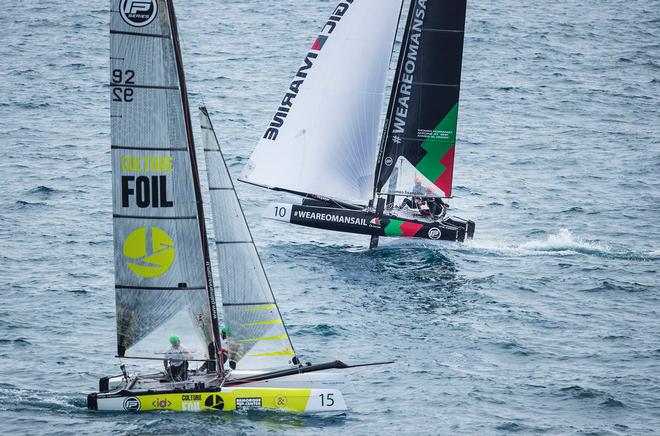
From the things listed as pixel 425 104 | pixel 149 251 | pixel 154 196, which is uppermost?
pixel 425 104

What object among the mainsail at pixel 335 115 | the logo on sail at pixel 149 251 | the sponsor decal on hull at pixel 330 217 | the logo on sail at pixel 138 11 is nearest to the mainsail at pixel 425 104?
the mainsail at pixel 335 115

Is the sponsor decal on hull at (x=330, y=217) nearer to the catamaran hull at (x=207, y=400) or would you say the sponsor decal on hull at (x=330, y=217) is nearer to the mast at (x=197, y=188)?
the mast at (x=197, y=188)

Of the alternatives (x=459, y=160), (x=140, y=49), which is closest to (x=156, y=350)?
(x=140, y=49)

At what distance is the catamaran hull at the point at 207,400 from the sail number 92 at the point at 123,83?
752 cm

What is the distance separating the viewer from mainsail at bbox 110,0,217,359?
2703 centimetres

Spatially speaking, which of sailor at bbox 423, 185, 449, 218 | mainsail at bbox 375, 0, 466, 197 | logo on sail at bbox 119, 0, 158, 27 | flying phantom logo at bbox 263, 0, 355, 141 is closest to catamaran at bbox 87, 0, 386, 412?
logo on sail at bbox 119, 0, 158, 27

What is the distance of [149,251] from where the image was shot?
28.9 metres

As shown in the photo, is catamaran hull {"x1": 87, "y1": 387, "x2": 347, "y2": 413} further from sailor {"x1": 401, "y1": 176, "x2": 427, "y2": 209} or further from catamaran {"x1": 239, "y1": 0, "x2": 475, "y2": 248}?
sailor {"x1": 401, "y1": 176, "x2": 427, "y2": 209}

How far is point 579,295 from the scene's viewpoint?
41.2 metres

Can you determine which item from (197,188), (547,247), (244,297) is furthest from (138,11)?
(547,247)

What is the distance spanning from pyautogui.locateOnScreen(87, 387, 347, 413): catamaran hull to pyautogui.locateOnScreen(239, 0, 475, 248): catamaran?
15.8 m

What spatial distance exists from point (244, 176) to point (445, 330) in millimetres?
11843

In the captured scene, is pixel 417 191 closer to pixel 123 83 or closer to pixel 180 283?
pixel 180 283

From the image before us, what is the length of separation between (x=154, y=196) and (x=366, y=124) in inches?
704
